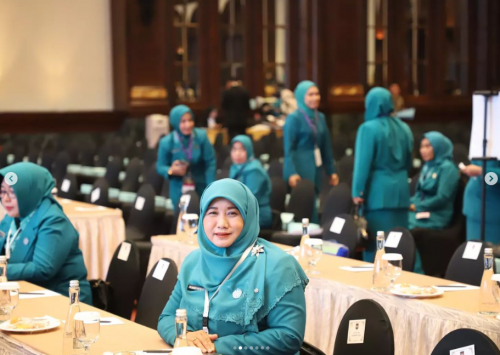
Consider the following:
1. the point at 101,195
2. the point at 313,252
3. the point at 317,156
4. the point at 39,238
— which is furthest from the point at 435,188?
the point at 39,238

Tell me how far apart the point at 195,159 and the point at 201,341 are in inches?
208

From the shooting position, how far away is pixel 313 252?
15.4ft

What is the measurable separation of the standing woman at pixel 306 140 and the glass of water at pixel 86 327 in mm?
5144

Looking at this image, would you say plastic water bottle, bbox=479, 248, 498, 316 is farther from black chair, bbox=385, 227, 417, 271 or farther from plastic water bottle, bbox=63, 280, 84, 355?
plastic water bottle, bbox=63, 280, 84, 355

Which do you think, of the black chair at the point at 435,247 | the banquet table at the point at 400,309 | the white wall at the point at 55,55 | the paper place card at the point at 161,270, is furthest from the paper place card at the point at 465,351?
the white wall at the point at 55,55

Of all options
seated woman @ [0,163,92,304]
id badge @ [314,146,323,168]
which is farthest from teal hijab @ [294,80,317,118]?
seated woman @ [0,163,92,304]

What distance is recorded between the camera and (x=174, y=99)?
16.0m

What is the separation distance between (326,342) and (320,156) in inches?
149

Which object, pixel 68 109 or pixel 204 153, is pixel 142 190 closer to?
pixel 204 153

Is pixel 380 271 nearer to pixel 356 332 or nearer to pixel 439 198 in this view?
pixel 356 332

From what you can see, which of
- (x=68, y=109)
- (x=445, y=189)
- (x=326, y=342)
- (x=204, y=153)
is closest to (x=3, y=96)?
(x=68, y=109)

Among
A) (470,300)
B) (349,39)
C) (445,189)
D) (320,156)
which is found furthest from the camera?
(349,39)

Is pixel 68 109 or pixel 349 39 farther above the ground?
pixel 349 39

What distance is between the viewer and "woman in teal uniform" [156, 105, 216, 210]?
8.31 metres
